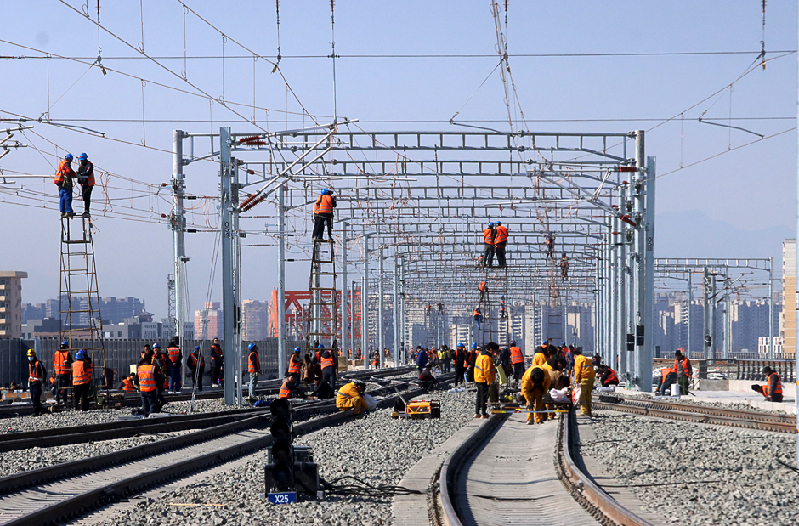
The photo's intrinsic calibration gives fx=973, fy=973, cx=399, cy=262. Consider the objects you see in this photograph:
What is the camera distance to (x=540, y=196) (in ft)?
112

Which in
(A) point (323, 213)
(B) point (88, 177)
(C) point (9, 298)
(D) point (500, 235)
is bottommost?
(C) point (9, 298)

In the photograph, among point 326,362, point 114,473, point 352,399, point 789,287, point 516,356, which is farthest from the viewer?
point 789,287

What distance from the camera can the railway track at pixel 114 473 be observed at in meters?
9.11

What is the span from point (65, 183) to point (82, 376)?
4.53m

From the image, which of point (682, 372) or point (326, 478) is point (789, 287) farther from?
point (326, 478)

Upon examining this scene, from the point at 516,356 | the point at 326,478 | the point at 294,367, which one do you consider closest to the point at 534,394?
the point at 294,367

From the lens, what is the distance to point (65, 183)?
20.6 m

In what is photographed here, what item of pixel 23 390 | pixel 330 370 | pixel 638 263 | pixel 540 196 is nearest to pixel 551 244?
pixel 540 196

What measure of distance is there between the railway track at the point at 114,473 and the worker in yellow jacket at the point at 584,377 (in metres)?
5.40

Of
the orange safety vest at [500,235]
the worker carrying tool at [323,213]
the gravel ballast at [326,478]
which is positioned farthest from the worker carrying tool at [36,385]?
the orange safety vest at [500,235]

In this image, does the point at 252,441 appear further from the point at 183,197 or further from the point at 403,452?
the point at 183,197

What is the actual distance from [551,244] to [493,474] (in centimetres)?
2913

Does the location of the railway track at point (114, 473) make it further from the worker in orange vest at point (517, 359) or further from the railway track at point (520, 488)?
the worker in orange vest at point (517, 359)

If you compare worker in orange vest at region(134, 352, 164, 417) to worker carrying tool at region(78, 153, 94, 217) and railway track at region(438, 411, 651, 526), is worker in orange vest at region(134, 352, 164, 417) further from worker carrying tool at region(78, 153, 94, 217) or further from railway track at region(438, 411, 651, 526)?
railway track at region(438, 411, 651, 526)
